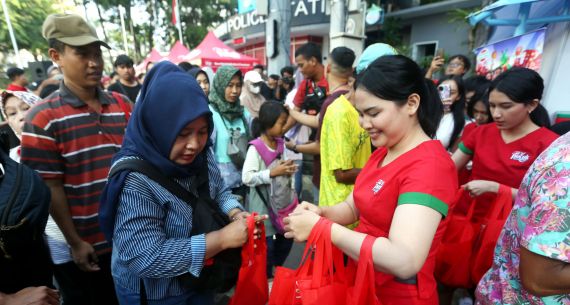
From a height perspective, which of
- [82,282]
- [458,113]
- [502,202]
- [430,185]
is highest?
[430,185]

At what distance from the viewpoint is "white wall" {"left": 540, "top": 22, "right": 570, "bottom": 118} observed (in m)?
2.37

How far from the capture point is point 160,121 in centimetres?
123

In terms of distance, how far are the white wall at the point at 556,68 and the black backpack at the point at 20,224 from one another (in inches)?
138

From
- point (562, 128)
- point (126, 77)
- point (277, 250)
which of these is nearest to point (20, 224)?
point (277, 250)

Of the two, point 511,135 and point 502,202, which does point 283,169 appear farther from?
point 511,135

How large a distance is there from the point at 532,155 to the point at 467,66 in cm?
352

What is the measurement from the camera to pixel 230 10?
30219 millimetres

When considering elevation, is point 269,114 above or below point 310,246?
above

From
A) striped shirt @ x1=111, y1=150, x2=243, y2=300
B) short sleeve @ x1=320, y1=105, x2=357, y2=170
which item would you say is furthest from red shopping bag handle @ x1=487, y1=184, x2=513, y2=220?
striped shirt @ x1=111, y1=150, x2=243, y2=300

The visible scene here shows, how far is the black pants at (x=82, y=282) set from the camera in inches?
78.4

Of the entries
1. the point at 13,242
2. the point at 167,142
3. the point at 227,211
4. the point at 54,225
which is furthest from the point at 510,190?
the point at 54,225

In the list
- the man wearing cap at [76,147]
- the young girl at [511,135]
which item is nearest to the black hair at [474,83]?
the young girl at [511,135]

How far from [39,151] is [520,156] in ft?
9.59

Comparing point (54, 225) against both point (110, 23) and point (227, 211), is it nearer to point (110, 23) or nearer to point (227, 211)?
point (227, 211)
